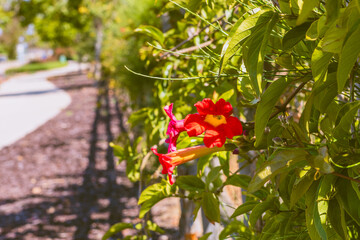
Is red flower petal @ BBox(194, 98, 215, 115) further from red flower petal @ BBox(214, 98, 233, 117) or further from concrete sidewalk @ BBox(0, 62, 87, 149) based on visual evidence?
concrete sidewalk @ BBox(0, 62, 87, 149)

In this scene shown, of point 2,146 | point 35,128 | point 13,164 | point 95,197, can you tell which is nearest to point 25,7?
point 35,128

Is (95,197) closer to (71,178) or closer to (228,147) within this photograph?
(71,178)

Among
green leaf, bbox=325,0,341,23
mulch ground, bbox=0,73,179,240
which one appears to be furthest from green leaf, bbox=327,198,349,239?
mulch ground, bbox=0,73,179,240

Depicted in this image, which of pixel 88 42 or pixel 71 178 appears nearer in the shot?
pixel 71 178

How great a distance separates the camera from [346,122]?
2.19 ft

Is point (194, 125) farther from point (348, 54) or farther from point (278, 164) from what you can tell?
point (348, 54)

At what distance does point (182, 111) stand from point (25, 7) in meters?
12.6

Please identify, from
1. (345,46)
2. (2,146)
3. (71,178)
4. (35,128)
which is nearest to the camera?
(345,46)

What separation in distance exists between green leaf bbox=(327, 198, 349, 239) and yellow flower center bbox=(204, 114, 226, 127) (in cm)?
24

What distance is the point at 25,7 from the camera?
41.9 feet

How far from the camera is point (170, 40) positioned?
1.91 metres

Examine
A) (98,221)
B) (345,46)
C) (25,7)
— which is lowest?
(98,221)

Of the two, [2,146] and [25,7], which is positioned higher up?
[25,7]

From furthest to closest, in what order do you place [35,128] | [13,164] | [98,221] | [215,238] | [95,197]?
[35,128], [13,164], [95,197], [98,221], [215,238]
